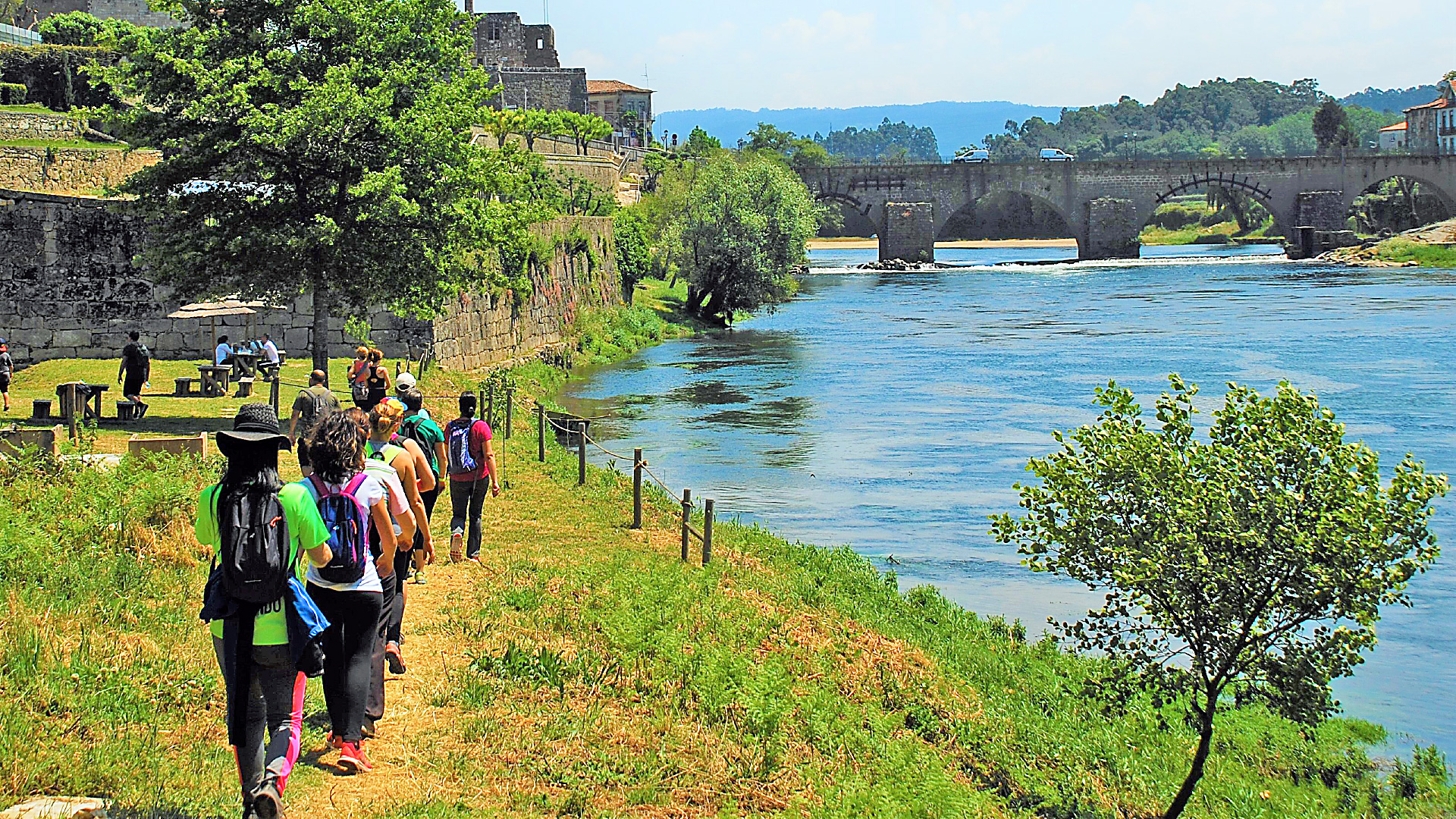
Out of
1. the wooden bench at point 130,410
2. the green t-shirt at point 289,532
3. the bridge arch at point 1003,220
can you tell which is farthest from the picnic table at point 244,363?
the bridge arch at point 1003,220

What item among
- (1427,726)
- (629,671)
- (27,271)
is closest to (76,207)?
(27,271)

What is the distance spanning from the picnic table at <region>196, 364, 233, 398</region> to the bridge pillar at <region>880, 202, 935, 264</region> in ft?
257

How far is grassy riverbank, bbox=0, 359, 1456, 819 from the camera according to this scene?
273 inches

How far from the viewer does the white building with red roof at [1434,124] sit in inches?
5610

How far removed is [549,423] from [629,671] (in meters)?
14.0

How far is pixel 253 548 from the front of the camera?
5.61 metres

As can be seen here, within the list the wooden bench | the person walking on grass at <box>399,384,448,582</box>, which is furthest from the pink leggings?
the wooden bench

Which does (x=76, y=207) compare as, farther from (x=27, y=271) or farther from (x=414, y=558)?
(x=414, y=558)

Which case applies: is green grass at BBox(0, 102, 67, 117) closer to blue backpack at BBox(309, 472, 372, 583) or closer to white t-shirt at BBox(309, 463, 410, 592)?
white t-shirt at BBox(309, 463, 410, 592)

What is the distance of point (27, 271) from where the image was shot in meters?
22.8

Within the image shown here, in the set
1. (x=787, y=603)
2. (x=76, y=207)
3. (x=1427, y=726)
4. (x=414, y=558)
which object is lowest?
(x=1427, y=726)

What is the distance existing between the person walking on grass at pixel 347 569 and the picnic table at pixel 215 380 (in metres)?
14.6

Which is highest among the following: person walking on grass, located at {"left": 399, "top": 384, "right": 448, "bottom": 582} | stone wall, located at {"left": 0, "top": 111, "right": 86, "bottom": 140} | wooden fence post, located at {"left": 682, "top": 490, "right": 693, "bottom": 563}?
stone wall, located at {"left": 0, "top": 111, "right": 86, "bottom": 140}

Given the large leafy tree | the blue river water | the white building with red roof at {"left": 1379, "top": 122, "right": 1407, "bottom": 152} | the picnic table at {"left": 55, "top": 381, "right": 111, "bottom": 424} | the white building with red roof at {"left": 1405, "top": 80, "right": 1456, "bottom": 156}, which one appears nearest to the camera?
the picnic table at {"left": 55, "top": 381, "right": 111, "bottom": 424}
